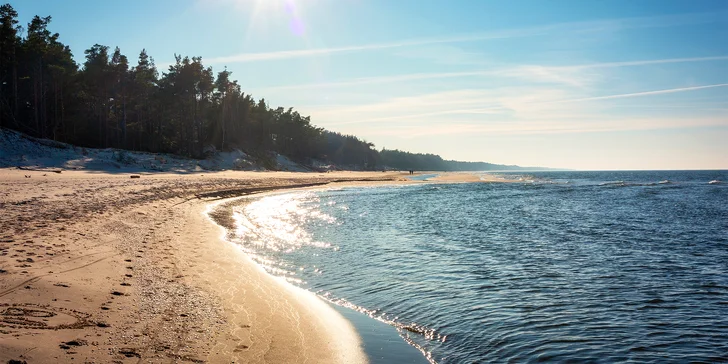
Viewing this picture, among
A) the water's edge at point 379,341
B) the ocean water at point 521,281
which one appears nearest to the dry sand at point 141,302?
the water's edge at point 379,341

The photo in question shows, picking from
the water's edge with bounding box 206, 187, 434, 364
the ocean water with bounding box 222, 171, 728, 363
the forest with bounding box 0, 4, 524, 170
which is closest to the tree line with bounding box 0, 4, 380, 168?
the forest with bounding box 0, 4, 524, 170

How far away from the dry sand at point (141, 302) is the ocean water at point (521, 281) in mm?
1602

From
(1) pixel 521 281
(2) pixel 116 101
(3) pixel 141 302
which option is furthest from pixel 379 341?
(2) pixel 116 101

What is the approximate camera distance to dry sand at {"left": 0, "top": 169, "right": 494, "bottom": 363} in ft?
19.0

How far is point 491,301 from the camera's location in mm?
10180

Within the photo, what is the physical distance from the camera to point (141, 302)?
7711mm

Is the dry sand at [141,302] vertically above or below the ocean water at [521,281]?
above

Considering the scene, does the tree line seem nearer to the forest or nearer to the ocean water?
the forest

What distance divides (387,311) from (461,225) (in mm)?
16080

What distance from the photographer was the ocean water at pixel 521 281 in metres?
7.81

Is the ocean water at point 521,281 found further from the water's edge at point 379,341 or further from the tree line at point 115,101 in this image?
the tree line at point 115,101

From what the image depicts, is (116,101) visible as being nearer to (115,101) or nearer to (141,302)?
(115,101)

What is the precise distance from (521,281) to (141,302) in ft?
31.5

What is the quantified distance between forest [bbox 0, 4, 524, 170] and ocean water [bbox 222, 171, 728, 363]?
43786mm
